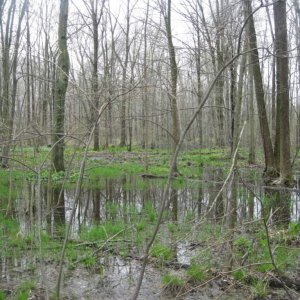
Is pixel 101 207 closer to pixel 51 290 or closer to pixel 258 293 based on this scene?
pixel 51 290

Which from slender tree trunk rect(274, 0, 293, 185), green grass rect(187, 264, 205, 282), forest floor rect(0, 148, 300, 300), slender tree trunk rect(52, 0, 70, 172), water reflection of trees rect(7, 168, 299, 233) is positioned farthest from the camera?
slender tree trunk rect(52, 0, 70, 172)

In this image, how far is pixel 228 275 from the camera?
4438mm

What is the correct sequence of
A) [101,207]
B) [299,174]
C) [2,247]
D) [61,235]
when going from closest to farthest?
[2,247]
[61,235]
[101,207]
[299,174]

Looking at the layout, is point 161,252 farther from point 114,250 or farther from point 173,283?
point 173,283

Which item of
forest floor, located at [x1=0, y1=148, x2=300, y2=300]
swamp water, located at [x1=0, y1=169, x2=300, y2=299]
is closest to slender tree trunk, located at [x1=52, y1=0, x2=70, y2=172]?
swamp water, located at [x1=0, y1=169, x2=300, y2=299]

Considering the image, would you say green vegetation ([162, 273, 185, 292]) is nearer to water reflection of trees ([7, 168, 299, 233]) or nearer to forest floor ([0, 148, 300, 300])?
forest floor ([0, 148, 300, 300])

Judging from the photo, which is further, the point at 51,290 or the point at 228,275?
the point at 228,275

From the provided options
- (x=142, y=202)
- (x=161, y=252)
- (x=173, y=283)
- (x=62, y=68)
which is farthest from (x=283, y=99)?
(x=173, y=283)

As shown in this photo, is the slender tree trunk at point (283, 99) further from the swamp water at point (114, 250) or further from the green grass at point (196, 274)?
the green grass at point (196, 274)

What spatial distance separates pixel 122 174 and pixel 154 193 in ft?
15.5

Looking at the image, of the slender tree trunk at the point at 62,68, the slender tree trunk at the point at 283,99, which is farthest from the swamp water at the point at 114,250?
the slender tree trunk at the point at 62,68

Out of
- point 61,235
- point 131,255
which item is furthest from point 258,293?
point 61,235

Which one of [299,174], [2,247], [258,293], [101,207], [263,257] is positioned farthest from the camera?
[299,174]

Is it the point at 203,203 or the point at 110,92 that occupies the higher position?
the point at 110,92
